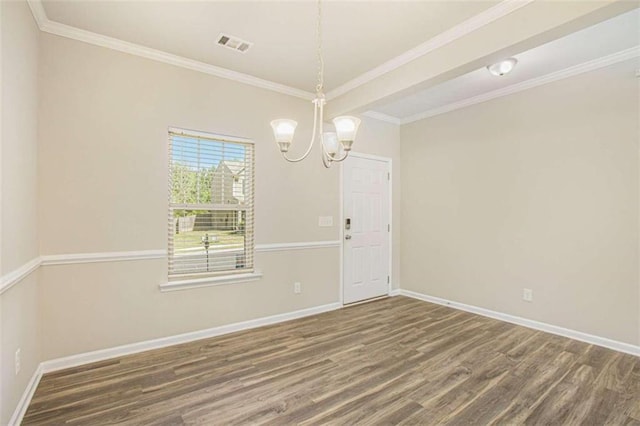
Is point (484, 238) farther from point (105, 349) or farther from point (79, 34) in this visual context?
point (79, 34)

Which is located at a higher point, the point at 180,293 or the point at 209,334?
the point at 180,293

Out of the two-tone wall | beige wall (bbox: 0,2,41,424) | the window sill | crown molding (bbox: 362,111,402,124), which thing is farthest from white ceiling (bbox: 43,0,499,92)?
the window sill

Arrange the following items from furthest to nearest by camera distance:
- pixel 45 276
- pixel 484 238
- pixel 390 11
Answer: pixel 484 238, pixel 45 276, pixel 390 11

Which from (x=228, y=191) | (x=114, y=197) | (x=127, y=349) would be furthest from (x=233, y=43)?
(x=127, y=349)

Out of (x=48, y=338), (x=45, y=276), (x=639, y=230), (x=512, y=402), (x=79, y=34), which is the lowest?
(x=512, y=402)

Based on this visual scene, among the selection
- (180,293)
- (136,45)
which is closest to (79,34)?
(136,45)

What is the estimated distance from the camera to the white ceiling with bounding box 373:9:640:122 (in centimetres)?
264

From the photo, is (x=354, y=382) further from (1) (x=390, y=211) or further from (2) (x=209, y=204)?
(1) (x=390, y=211)

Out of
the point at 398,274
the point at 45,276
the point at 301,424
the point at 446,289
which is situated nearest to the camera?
the point at 301,424

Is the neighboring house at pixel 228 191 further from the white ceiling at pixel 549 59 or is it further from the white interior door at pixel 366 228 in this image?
the white ceiling at pixel 549 59

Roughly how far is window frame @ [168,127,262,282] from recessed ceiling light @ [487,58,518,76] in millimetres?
2624

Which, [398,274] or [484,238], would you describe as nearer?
[484,238]

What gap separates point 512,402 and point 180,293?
9.71ft

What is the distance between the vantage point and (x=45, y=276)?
2.58 metres
